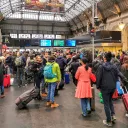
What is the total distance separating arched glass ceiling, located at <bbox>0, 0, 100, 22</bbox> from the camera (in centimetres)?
3747

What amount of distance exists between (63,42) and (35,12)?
A: 95.6ft

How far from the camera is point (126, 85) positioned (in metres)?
5.98

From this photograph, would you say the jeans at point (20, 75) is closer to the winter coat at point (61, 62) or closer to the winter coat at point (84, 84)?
the winter coat at point (61, 62)

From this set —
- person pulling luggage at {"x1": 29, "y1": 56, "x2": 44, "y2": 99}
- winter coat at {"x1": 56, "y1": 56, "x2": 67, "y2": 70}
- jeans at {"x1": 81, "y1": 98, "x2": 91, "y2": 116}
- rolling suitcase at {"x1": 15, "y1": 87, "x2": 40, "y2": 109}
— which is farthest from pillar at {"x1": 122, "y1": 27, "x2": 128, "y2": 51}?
jeans at {"x1": 81, "y1": 98, "x2": 91, "y2": 116}

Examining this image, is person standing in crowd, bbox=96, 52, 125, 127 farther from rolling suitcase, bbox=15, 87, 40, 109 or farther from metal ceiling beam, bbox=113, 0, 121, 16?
metal ceiling beam, bbox=113, 0, 121, 16

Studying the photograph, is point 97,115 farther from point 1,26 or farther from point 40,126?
point 1,26

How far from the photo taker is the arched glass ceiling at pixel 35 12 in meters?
37.5

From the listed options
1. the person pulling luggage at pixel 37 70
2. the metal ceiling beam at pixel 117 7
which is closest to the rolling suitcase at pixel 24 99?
the person pulling luggage at pixel 37 70

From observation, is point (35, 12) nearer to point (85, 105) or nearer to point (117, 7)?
point (117, 7)

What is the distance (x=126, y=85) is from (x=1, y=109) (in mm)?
3562

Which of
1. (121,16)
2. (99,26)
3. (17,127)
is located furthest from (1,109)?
(99,26)

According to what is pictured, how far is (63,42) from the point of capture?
19.6 m

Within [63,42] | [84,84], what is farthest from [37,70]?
[63,42]

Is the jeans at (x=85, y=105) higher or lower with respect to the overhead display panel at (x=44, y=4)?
lower
